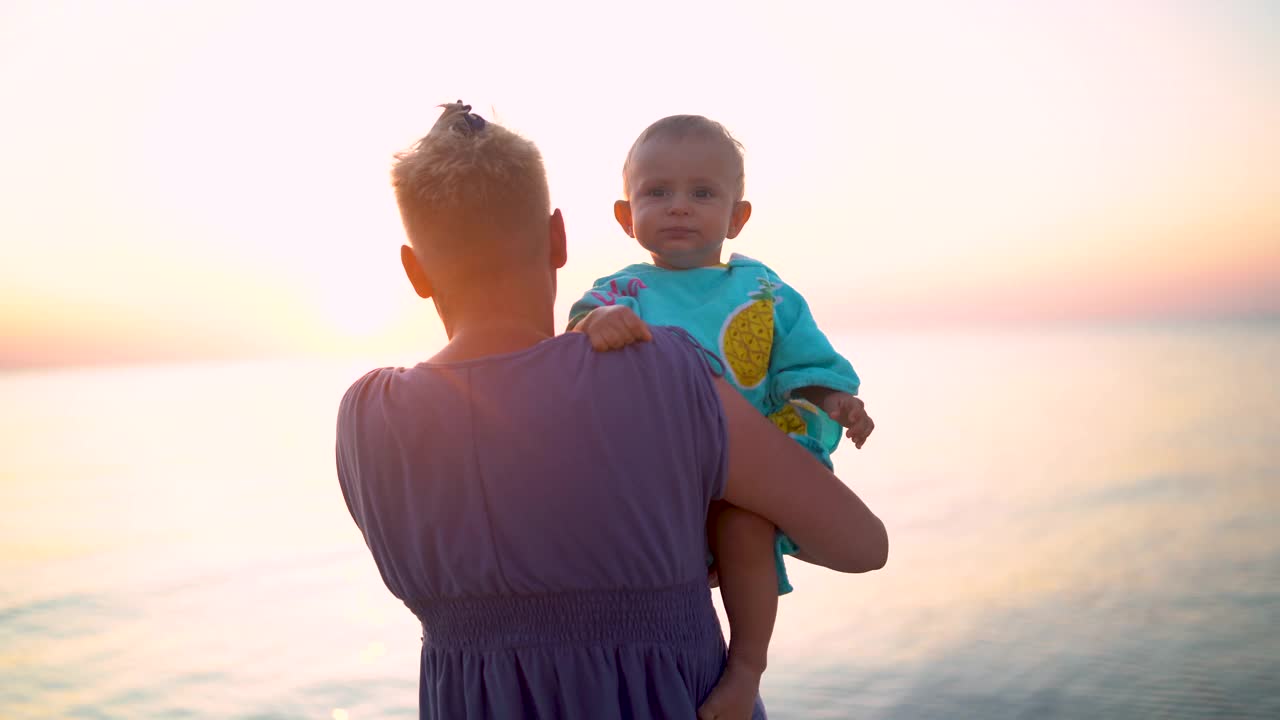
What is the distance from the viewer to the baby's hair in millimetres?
2244

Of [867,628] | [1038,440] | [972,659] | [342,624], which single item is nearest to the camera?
[972,659]

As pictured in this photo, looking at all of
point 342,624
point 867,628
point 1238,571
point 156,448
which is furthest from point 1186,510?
point 156,448

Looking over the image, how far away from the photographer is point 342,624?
8.49 metres

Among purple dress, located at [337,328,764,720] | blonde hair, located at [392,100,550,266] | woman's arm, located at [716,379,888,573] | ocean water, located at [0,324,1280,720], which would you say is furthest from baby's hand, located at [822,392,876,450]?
ocean water, located at [0,324,1280,720]

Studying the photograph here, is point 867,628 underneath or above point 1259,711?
above

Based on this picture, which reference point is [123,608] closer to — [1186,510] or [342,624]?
[342,624]

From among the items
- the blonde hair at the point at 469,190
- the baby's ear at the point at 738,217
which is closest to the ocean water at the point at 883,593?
the baby's ear at the point at 738,217

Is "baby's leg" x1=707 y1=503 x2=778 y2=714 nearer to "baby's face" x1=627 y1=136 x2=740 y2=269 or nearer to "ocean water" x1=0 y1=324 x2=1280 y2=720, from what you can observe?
"baby's face" x1=627 y1=136 x2=740 y2=269

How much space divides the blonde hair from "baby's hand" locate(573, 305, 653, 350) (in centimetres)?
19

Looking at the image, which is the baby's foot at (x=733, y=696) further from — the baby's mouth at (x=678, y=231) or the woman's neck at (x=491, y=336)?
the baby's mouth at (x=678, y=231)

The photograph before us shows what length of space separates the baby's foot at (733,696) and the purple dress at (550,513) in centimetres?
4

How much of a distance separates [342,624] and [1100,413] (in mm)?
20040

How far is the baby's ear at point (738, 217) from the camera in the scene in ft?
7.55

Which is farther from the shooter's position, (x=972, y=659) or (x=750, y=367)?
(x=972, y=659)
